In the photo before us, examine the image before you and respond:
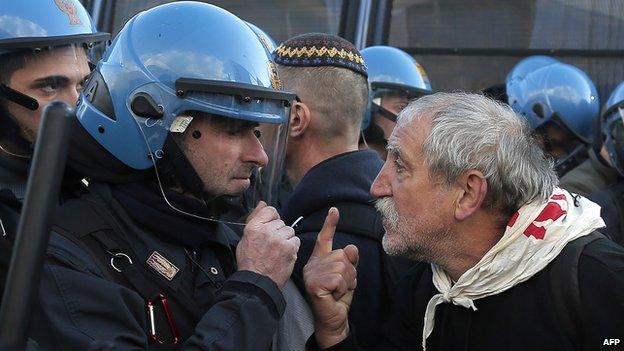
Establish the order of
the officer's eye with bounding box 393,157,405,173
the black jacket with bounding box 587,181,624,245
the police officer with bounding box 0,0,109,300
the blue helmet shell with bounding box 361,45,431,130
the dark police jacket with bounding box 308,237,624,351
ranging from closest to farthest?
the dark police jacket with bounding box 308,237,624,351, the officer's eye with bounding box 393,157,405,173, the police officer with bounding box 0,0,109,300, the black jacket with bounding box 587,181,624,245, the blue helmet shell with bounding box 361,45,431,130

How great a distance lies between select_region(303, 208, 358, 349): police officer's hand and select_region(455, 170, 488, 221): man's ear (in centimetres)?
30

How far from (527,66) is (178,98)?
195 inches

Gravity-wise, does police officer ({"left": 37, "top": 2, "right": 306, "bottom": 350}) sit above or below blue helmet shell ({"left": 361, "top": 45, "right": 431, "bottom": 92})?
above

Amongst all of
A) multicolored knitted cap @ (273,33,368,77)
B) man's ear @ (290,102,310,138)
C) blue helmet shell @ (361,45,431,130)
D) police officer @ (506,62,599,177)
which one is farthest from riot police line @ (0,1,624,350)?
police officer @ (506,62,599,177)

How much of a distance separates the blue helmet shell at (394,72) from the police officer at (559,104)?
0.86 meters

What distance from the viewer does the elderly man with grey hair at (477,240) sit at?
8.41 ft

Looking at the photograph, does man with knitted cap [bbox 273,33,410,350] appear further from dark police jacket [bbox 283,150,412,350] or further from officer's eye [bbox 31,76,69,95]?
officer's eye [bbox 31,76,69,95]

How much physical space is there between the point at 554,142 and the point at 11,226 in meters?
4.64

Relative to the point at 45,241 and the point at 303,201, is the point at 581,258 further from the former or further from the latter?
the point at 45,241

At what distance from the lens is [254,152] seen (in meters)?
2.64

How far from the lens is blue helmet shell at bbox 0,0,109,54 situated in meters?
3.39

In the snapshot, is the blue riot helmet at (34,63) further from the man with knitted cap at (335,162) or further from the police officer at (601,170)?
the police officer at (601,170)

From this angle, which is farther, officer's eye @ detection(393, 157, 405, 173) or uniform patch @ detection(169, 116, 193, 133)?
officer's eye @ detection(393, 157, 405, 173)

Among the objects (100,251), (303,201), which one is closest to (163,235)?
(100,251)
